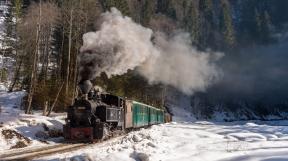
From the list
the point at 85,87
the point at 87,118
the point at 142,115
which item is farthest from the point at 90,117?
the point at 142,115

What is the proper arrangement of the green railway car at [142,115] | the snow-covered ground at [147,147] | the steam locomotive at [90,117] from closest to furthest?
the snow-covered ground at [147,147] → the steam locomotive at [90,117] → the green railway car at [142,115]

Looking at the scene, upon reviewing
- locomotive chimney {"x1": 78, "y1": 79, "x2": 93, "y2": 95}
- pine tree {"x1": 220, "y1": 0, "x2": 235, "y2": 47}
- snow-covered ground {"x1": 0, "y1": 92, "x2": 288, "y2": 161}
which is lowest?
snow-covered ground {"x1": 0, "y1": 92, "x2": 288, "y2": 161}

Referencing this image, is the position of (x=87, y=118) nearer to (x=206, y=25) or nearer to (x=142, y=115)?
(x=142, y=115)

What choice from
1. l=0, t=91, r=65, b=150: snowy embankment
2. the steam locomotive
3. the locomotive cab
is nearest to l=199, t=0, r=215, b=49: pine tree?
l=0, t=91, r=65, b=150: snowy embankment

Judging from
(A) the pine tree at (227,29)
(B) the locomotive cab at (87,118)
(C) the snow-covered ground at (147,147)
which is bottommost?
(C) the snow-covered ground at (147,147)

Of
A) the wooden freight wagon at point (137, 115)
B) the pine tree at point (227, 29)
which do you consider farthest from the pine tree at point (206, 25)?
the wooden freight wagon at point (137, 115)

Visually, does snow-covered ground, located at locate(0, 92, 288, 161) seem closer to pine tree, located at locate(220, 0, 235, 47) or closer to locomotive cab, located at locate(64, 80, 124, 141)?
locomotive cab, located at locate(64, 80, 124, 141)

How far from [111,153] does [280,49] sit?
84.1 meters

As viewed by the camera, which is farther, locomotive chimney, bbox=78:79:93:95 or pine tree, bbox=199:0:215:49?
pine tree, bbox=199:0:215:49

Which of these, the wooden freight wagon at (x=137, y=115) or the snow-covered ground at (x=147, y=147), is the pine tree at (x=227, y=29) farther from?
the snow-covered ground at (x=147, y=147)

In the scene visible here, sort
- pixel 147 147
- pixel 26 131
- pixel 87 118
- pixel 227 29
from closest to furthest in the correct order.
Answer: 1. pixel 147 147
2. pixel 87 118
3. pixel 26 131
4. pixel 227 29

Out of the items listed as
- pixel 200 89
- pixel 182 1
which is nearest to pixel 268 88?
pixel 200 89

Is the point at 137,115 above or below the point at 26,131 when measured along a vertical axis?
above

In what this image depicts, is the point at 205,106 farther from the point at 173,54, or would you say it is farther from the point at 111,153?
the point at 111,153
